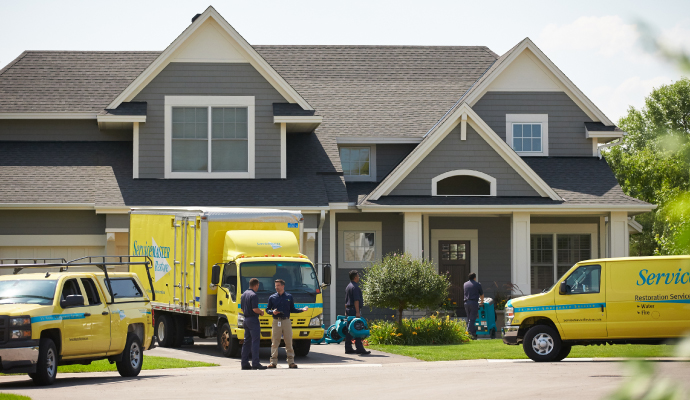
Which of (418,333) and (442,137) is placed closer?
(418,333)

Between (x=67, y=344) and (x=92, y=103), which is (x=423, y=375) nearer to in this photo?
(x=67, y=344)

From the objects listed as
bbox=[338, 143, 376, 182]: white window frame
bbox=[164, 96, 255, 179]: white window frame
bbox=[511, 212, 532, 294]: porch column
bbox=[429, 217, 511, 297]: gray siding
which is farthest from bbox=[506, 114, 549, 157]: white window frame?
bbox=[164, 96, 255, 179]: white window frame

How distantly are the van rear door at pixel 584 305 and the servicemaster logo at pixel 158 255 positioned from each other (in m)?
8.66

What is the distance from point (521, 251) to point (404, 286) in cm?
548

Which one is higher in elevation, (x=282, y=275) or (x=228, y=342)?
(x=282, y=275)

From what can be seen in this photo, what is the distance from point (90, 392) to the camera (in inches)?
451

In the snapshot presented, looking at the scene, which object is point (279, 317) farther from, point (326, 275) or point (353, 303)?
point (353, 303)

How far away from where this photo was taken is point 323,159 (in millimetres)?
25141

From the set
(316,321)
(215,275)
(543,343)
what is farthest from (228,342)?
(543,343)

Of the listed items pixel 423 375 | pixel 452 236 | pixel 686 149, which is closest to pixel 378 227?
pixel 452 236

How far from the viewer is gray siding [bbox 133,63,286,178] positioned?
23.5 meters

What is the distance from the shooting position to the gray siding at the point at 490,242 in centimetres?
2597

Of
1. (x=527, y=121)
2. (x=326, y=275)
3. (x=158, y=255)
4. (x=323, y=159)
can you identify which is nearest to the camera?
(x=326, y=275)

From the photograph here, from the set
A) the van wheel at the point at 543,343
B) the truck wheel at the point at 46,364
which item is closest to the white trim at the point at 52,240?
the truck wheel at the point at 46,364
